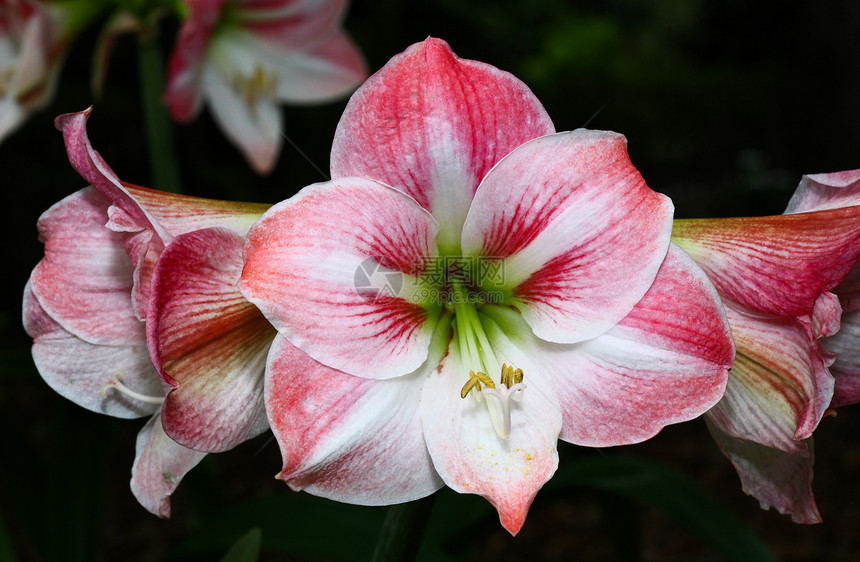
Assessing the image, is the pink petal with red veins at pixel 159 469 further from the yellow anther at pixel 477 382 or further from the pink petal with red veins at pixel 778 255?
the pink petal with red veins at pixel 778 255

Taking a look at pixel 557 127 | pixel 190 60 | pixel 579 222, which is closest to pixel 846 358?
pixel 579 222

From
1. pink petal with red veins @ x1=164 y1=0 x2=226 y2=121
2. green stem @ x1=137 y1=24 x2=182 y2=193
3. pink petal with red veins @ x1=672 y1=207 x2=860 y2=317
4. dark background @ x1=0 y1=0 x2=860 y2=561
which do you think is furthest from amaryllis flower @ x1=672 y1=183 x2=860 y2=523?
green stem @ x1=137 y1=24 x2=182 y2=193

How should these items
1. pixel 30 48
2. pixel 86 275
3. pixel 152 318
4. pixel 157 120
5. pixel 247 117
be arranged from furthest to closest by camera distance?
1. pixel 247 117
2. pixel 157 120
3. pixel 30 48
4. pixel 86 275
5. pixel 152 318

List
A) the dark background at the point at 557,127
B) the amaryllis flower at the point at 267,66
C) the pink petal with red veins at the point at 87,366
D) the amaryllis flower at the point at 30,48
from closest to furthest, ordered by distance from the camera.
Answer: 1. the pink petal with red veins at the point at 87,366
2. the dark background at the point at 557,127
3. the amaryllis flower at the point at 30,48
4. the amaryllis flower at the point at 267,66

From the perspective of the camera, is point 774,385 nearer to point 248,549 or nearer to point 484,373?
point 484,373

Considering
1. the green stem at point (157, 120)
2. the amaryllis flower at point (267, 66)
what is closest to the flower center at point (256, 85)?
the amaryllis flower at point (267, 66)

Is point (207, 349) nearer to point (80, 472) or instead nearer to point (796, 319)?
point (796, 319)
